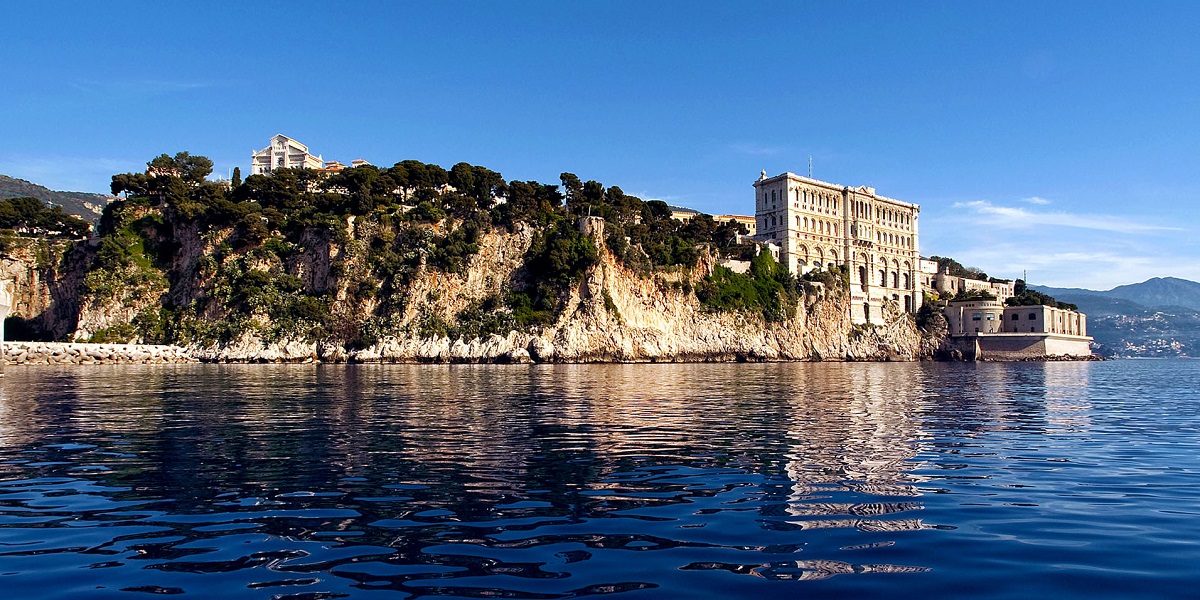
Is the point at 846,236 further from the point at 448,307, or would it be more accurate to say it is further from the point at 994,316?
the point at 448,307

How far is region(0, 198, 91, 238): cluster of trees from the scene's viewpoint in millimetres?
86719

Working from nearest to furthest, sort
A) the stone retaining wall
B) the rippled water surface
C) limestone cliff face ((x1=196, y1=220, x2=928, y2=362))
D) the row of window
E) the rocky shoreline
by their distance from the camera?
the rippled water surface, the stone retaining wall, the rocky shoreline, limestone cliff face ((x1=196, y1=220, x2=928, y2=362)), the row of window

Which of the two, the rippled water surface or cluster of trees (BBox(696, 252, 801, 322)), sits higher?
cluster of trees (BBox(696, 252, 801, 322))

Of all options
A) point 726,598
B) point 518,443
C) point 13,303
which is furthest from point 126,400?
point 13,303

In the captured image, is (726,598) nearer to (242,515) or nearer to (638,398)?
(242,515)

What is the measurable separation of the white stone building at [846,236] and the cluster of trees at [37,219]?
89.0 metres

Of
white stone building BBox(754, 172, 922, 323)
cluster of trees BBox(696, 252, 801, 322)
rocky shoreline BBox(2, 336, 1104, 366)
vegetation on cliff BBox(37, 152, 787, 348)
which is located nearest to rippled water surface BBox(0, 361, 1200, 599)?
rocky shoreline BBox(2, 336, 1104, 366)

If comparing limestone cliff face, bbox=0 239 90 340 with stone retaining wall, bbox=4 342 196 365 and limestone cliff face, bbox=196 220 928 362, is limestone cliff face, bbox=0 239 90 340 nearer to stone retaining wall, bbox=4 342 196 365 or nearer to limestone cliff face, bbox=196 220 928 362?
stone retaining wall, bbox=4 342 196 365

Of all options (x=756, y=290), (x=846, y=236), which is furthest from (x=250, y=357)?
(x=846, y=236)

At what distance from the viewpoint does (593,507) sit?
9695mm

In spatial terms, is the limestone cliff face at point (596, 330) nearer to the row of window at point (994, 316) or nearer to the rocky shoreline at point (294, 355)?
the rocky shoreline at point (294, 355)

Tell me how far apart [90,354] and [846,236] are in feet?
320

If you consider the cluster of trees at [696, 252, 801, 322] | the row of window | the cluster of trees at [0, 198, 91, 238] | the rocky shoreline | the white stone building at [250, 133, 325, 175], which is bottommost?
the rocky shoreline

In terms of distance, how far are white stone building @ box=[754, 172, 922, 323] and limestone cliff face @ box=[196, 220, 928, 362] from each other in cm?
1294
